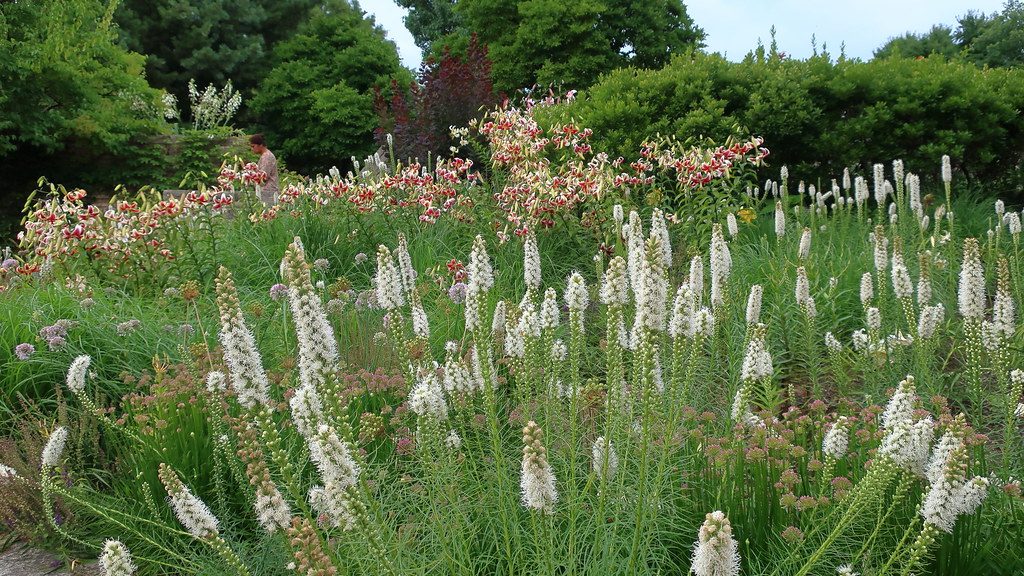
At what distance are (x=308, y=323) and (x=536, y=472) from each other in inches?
34.1

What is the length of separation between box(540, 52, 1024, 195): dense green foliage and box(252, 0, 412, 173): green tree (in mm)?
20541

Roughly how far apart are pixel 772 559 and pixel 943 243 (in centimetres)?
551

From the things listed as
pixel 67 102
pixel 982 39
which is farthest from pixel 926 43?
pixel 67 102

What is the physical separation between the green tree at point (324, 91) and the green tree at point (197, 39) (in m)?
1.20

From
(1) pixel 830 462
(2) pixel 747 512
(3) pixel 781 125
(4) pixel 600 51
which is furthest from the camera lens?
(4) pixel 600 51

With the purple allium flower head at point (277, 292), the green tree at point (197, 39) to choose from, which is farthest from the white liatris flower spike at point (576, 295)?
the green tree at point (197, 39)

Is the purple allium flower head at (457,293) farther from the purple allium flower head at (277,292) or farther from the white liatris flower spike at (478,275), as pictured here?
the white liatris flower spike at (478,275)

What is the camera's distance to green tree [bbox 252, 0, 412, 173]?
95.8 ft

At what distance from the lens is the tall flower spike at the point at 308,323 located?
2.36m

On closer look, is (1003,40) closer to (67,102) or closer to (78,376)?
(67,102)

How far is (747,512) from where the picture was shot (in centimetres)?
317

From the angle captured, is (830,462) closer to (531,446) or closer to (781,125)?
(531,446)

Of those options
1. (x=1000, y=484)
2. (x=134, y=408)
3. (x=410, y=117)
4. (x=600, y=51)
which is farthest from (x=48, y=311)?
(x=600, y=51)

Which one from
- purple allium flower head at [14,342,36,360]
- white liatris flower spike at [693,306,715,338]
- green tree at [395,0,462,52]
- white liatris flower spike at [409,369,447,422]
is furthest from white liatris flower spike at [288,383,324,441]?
green tree at [395,0,462,52]
